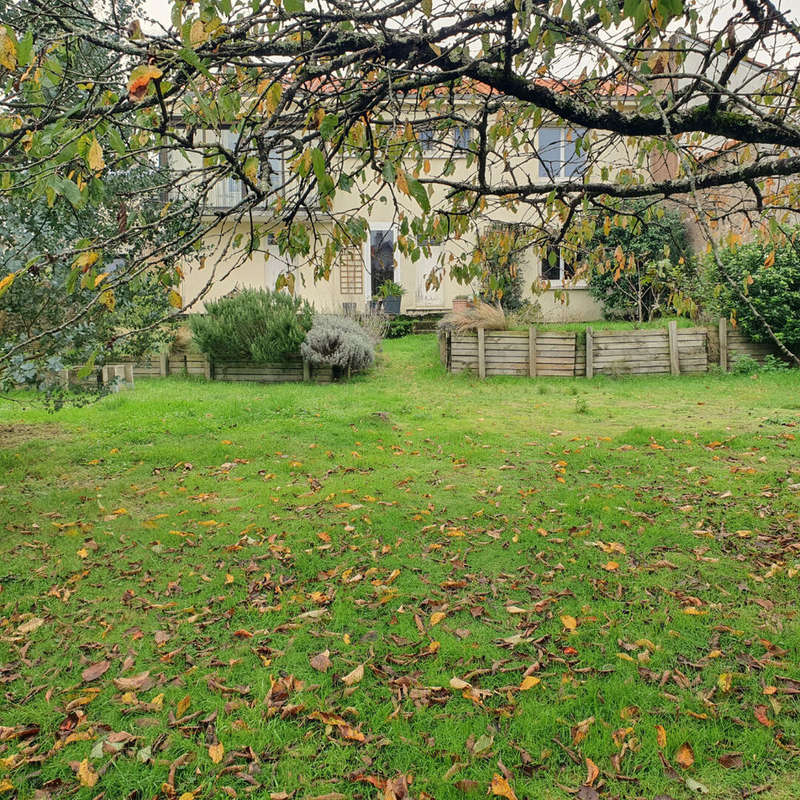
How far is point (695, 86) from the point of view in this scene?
375cm

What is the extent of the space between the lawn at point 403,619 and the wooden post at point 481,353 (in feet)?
19.0

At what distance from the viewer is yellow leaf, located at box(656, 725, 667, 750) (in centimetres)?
274

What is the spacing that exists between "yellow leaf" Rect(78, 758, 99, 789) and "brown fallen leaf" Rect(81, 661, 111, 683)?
0.67 metres

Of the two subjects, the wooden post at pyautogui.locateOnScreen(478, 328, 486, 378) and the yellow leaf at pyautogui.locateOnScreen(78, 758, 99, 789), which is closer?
the yellow leaf at pyautogui.locateOnScreen(78, 758, 99, 789)

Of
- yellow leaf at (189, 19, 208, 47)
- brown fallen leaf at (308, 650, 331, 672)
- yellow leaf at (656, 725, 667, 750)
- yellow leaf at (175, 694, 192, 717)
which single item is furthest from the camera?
brown fallen leaf at (308, 650, 331, 672)

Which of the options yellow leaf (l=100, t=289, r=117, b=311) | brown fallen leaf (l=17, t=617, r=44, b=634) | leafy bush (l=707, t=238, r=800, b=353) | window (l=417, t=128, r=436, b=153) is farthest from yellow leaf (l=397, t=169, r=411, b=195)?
leafy bush (l=707, t=238, r=800, b=353)

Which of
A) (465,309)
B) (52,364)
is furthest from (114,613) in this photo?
(465,309)

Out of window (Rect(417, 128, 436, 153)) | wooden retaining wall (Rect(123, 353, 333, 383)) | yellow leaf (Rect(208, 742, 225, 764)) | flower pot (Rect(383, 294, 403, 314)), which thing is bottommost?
yellow leaf (Rect(208, 742, 225, 764))

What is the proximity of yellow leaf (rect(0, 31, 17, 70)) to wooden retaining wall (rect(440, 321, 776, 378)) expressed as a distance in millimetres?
11587

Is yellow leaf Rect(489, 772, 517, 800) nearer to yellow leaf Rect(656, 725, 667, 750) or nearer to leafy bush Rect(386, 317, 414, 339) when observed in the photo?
yellow leaf Rect(656, 725, 667, 750)

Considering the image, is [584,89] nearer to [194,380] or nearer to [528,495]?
[528,495]

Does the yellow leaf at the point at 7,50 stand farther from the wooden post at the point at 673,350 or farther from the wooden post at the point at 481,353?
the wooden post at the point at 673,350

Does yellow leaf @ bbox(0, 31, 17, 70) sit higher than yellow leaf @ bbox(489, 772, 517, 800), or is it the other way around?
yellow leaf @ bbox(0, 31, 17, 70)

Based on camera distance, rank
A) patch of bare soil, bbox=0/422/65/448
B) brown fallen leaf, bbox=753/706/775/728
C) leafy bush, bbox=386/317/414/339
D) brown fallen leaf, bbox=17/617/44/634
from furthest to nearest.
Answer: leafy bush, bbox=386/317/414/339
patch of bare soil, bbox=0/422/65/448
brown fallen leaf, bbox=17/617/44/634
brown fallen leaf, bbox=753/706/775/728
